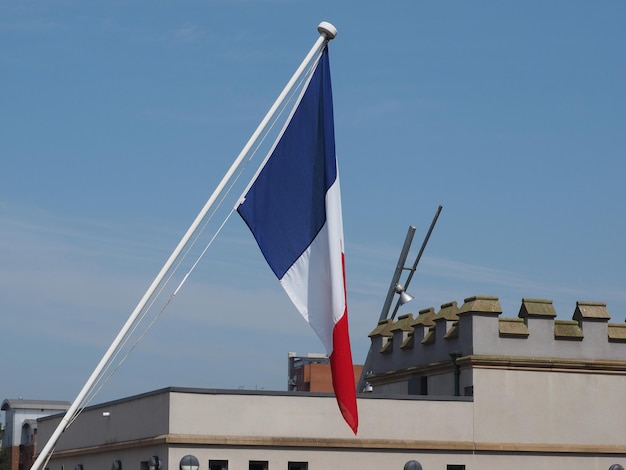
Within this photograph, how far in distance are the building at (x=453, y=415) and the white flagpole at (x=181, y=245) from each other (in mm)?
13366

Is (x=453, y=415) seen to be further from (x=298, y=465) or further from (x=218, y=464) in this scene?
(x=218, y=464)

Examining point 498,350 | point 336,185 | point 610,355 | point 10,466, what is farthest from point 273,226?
point 10,466

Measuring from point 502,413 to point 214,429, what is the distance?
26.7 ft

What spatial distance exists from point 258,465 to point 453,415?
562 centimetres

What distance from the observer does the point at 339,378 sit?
1867 centimetres

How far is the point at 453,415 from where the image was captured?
33000mm

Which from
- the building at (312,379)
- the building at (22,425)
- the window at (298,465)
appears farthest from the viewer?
the building at (312,379)

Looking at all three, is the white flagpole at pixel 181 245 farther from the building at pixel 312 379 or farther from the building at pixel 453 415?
the building at pixel 312 379

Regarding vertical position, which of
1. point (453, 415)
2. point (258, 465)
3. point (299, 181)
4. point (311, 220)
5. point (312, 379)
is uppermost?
point (312, 379)

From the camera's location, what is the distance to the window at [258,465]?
31.0 meters

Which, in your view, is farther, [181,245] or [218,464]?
[218,464]

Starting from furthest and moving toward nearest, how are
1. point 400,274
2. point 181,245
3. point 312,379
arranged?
point 312,379 < point 400,274 < point 181,245

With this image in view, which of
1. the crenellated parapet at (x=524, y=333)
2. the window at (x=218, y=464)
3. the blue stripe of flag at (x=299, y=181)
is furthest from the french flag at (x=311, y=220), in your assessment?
the crenellated parapet at (x=524, y=333)

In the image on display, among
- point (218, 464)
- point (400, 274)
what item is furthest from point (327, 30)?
point (400, 274)
